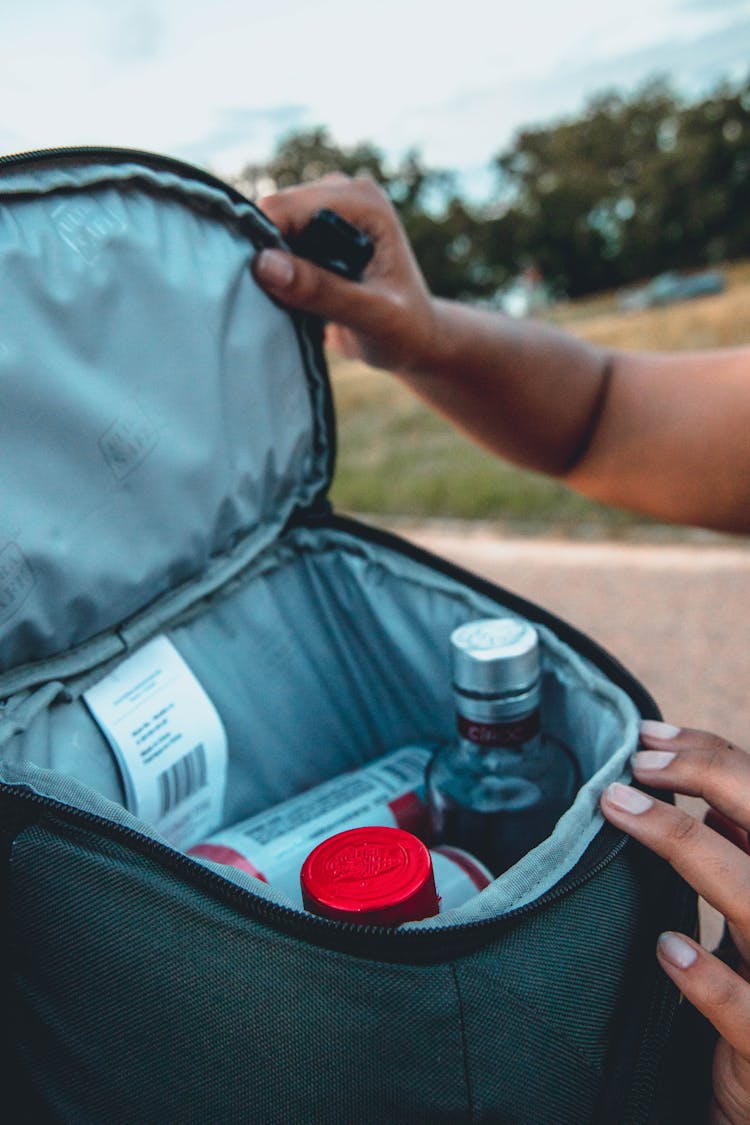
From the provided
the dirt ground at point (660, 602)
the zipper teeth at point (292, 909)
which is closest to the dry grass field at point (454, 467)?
the dirt ground at point (660, 602)

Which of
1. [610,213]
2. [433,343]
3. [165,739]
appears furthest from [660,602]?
[610,213]

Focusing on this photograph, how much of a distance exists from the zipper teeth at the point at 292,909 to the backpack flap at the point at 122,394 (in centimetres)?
20

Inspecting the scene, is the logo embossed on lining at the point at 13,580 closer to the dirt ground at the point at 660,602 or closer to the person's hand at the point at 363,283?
the person's hand at the point at 363,283

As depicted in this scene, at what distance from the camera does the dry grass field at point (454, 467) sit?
307cm

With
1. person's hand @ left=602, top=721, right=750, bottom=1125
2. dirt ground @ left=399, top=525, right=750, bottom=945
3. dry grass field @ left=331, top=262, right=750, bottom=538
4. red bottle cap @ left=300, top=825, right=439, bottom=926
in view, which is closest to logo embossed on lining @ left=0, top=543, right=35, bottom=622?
red bottle cap @ left=300, top=825, right=439, bottom=926

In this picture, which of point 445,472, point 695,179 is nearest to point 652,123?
point 695,179

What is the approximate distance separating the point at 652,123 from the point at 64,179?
770 inches

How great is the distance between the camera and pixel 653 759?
0.71m

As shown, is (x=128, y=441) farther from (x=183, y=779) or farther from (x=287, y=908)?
(x=287, y=908)

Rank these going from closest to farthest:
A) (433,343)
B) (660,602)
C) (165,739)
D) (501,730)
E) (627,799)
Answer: (627,799), (501,730), (165,739), (433,343), (660,602)

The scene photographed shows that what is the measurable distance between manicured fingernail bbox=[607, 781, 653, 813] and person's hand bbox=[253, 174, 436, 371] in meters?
0.57

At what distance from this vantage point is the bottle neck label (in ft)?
2.52

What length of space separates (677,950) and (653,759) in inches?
5.6

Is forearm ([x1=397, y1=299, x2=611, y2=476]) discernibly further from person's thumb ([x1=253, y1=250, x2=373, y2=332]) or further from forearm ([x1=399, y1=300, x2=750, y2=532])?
person's thumb ([x1=253, y1=250, x2=373, y2=332])
